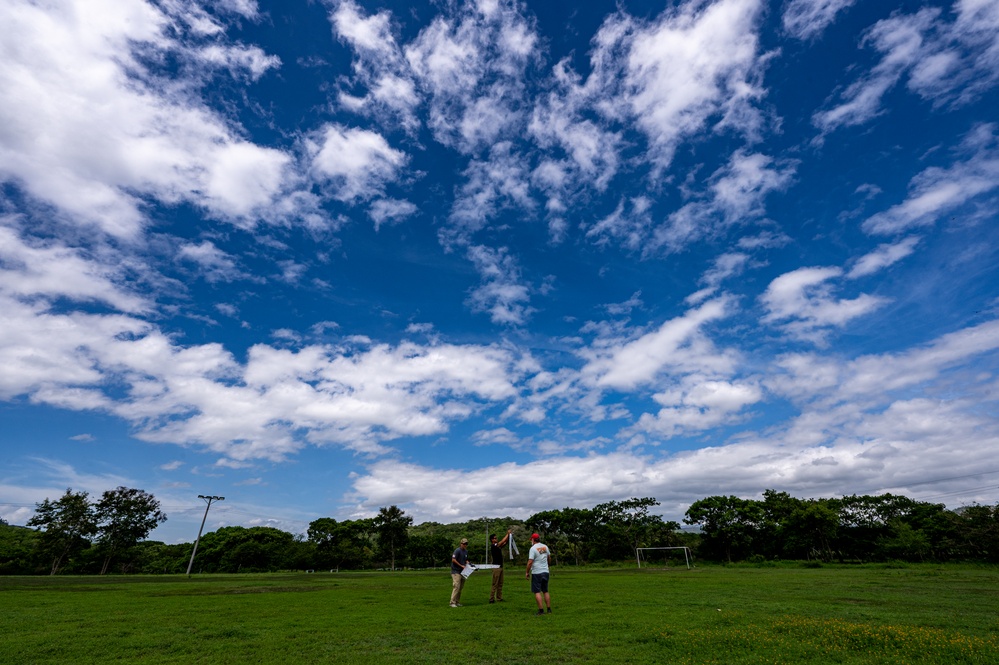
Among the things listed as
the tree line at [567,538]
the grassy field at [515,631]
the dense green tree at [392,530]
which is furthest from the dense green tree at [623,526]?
the grassy field at [515,631]

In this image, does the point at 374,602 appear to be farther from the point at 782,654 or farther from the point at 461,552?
the point at 782,654

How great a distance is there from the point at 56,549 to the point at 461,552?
82886 mm

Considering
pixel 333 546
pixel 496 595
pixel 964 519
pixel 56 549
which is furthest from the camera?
pixel 333 546

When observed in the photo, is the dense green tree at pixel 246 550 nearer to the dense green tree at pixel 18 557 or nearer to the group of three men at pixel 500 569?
the dense green tree at pixel 18 557

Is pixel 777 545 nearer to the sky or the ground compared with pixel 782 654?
nearer to the sky

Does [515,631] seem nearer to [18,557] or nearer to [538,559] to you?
[538,559]

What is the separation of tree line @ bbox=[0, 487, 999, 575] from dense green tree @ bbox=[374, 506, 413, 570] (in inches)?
7.3

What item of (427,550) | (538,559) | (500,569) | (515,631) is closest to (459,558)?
(500,569)

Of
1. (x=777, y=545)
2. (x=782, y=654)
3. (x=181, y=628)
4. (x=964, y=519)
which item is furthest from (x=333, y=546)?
(x=964, y=519)

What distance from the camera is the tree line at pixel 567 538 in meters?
→ 62.1

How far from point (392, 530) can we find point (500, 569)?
250 ft

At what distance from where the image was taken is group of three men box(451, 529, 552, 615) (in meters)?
14.3

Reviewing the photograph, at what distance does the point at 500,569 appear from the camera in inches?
664

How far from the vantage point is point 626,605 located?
15.9 m
